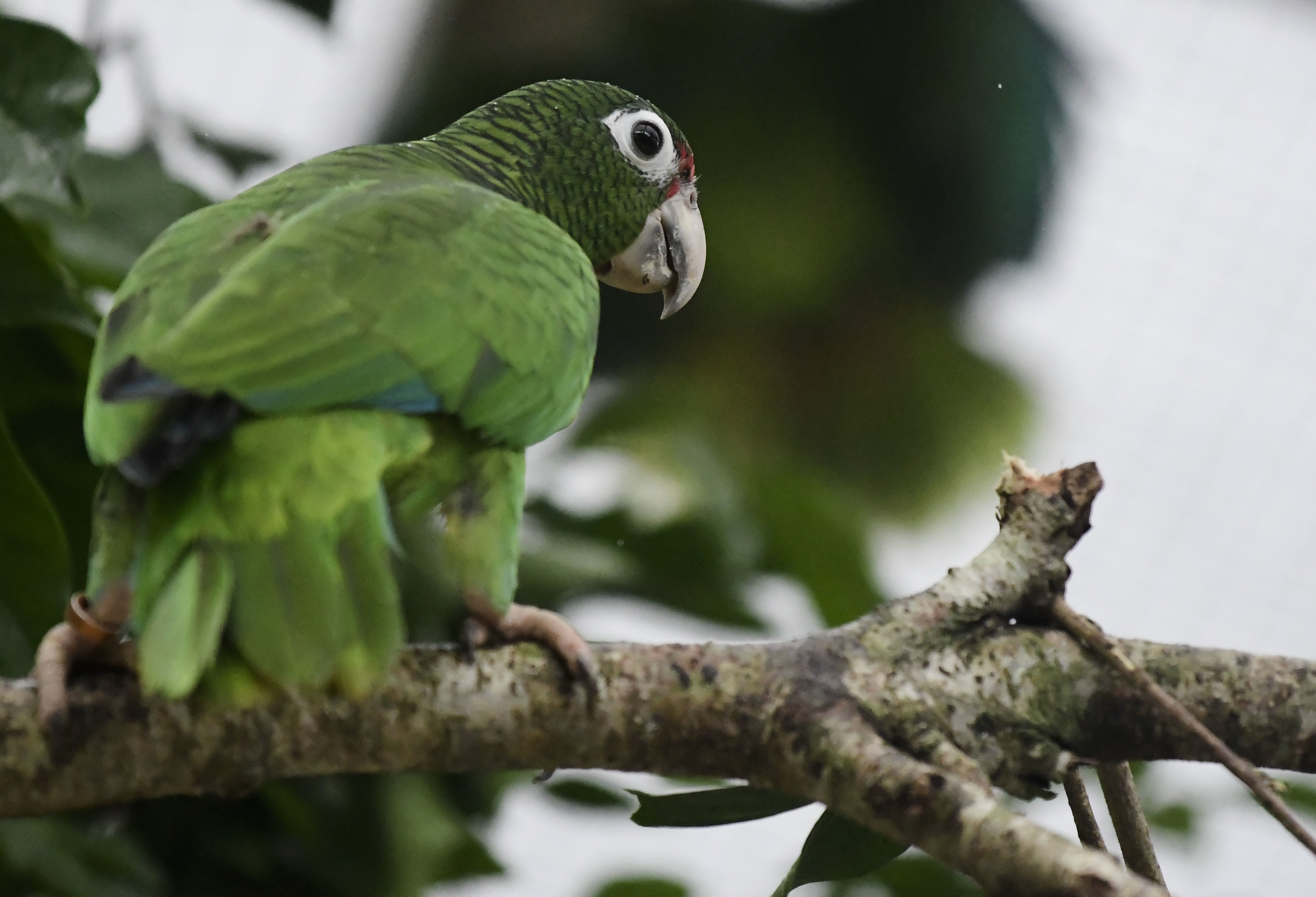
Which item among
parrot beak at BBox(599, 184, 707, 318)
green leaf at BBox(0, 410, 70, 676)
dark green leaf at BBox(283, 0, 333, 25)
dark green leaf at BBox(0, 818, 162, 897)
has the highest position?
dark green leaf at BBox(283, 0, 333, 25)

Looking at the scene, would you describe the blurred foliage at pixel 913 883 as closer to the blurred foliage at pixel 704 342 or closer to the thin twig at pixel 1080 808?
the blurred foliage at pixel 704 342

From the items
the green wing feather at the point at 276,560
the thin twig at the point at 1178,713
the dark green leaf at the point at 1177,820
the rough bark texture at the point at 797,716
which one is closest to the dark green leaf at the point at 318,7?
the green wing feather at the point at 276,560

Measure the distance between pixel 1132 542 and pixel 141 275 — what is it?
2572 millimetres

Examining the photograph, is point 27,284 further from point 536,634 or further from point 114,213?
point 536,634

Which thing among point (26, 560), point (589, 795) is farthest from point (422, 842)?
point (26, 560)

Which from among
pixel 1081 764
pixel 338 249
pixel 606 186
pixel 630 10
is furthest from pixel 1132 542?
pixel 338 249

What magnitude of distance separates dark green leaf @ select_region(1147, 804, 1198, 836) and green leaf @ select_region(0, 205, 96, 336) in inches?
53.7

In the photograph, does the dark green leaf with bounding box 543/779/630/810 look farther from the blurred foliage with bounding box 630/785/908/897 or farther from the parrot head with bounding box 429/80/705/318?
the blurred foliage with bounding box 630/785/908/897

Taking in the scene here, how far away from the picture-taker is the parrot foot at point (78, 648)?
2.32ft

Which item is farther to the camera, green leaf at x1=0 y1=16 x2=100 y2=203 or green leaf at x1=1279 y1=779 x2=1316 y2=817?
green leaf at x1=1279 y1=779 x2=1316 y2=817

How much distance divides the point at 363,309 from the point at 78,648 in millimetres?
267

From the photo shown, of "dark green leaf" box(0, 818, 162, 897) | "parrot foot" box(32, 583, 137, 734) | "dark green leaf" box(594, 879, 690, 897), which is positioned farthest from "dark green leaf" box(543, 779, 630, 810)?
"parrot foot" box(32, 583, 137, 734)

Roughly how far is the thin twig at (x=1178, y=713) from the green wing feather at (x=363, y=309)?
0.38 metres

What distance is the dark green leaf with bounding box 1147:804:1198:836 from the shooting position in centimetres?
163
